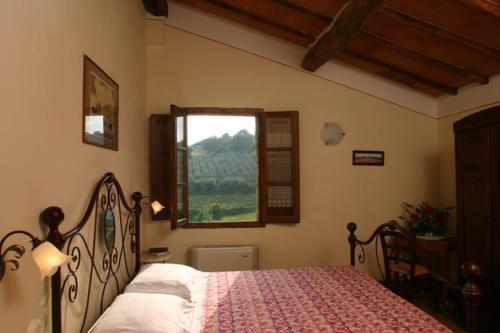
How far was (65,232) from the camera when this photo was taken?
1.64 m

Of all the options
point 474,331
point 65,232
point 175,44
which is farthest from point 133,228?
point 474,331

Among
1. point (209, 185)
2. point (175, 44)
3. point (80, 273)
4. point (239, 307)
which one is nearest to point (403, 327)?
point (239, 307)

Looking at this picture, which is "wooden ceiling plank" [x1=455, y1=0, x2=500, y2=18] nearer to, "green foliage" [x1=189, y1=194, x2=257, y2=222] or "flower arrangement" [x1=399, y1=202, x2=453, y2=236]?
"flower arrangement" [x1=399, y1=202, x2=453, y2=236]

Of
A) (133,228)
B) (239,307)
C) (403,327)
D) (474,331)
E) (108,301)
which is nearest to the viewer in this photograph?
(474,331)

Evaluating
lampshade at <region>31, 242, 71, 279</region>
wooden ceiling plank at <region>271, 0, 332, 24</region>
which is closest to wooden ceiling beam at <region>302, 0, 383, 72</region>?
wooden ceiling plank at <region>271, 0, 332, 24</region>

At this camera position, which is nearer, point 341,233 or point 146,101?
point 146,101

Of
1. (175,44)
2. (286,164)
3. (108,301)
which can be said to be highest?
(175,44)

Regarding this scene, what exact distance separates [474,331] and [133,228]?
245 centimetres

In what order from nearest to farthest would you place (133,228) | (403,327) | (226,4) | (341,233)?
(403,327) < (133,228) < (226,4) < (341,233)

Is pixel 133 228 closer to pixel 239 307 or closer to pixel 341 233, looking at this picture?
pixel 239 307

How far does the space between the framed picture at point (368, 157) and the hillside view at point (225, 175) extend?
1.13 m

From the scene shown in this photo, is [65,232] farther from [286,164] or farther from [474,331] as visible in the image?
[286,164]

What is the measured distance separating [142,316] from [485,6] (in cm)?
285

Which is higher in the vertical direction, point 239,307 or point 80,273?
point 80,273
